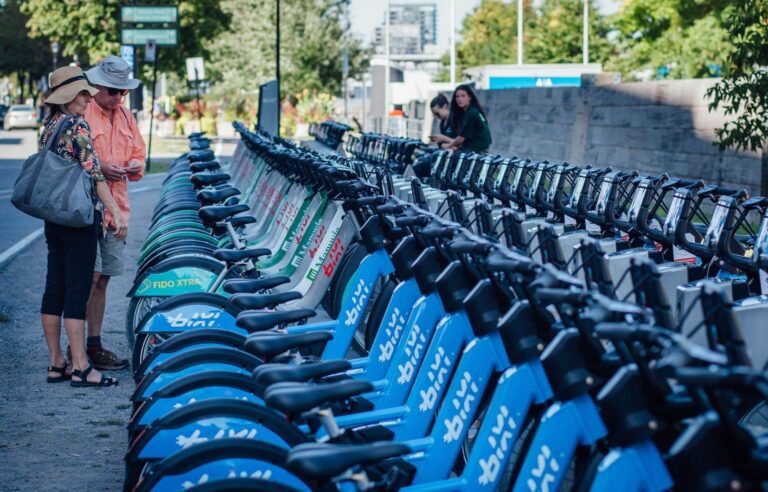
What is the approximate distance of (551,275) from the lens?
3066 mm

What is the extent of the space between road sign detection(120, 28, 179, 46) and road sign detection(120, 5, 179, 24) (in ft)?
1.90

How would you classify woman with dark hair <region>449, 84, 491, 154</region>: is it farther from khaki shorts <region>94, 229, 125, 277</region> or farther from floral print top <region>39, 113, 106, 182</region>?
floral print top <region>39, 113, 106, 182</region>

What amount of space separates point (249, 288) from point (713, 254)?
254 centimetres

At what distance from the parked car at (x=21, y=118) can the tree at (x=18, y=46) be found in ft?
48.0

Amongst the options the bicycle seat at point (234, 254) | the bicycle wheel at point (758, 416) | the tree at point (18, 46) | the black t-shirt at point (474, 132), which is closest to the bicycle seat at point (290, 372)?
the bicycle wheel at point (758, 416)

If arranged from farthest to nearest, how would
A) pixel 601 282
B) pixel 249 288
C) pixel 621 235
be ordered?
1. pixel 621 235
2. pixel 249 288
3. pixel 601 282

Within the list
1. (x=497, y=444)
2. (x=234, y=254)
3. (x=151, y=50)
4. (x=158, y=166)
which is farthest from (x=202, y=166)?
(x=158, y=166)

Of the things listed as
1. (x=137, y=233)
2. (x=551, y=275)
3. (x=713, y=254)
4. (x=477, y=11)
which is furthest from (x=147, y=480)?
(x=477, y=11)

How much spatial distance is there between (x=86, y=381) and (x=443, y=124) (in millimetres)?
8383

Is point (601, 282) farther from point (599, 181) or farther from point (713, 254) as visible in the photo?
point (599, 181)

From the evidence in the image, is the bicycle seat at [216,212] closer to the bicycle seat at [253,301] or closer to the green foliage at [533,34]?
the bicycle seat at [253,301]

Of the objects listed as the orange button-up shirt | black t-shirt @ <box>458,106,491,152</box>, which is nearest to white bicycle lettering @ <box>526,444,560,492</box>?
the orange button-up shirt

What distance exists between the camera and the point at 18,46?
8444cm

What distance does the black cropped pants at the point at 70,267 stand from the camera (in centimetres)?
663
